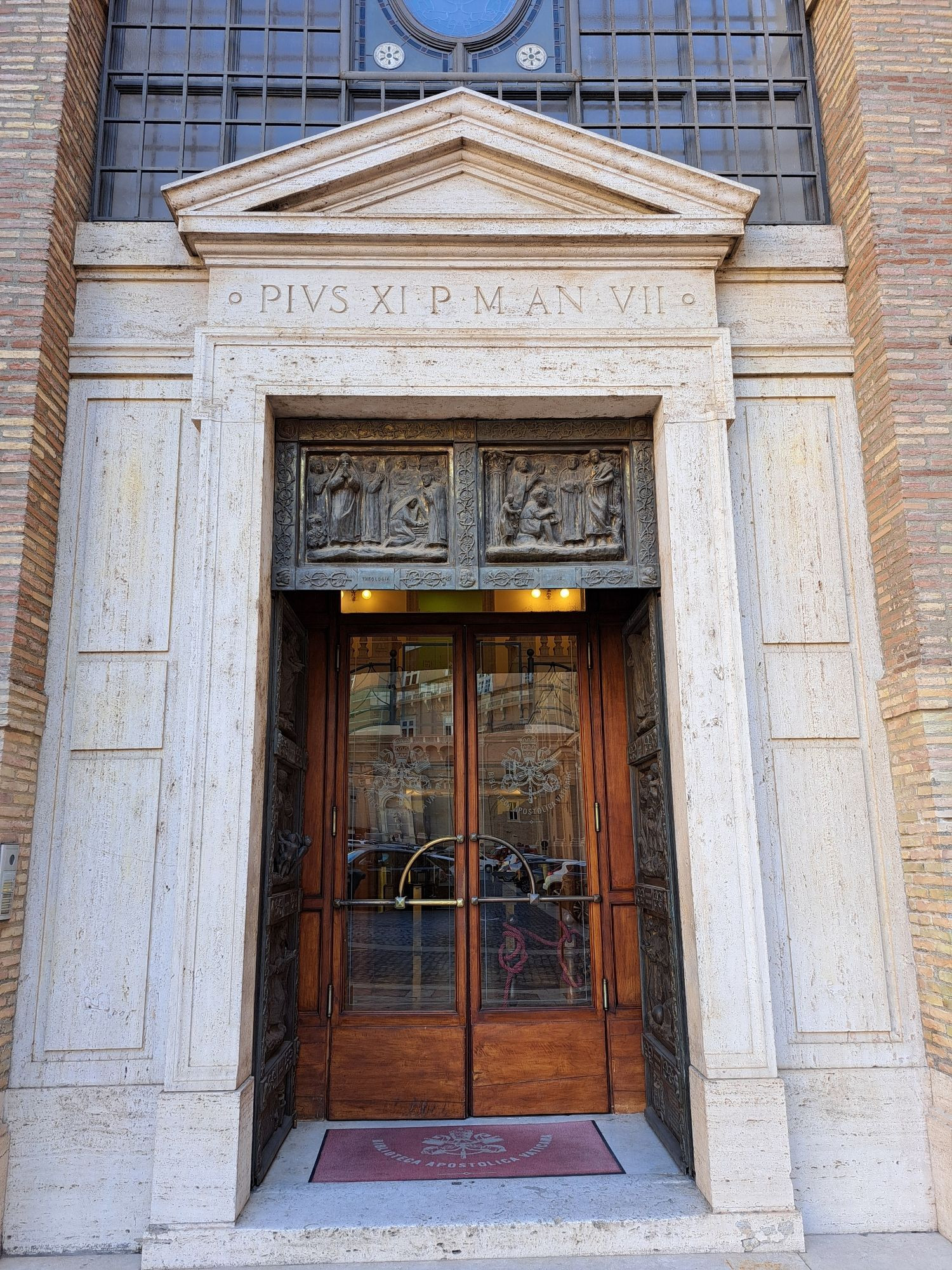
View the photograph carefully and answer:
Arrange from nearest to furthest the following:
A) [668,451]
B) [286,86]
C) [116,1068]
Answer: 1. [116,1068]
2. [668,451]
3. [286,86]

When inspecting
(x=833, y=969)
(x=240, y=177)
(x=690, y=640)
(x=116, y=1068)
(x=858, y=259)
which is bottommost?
(x=116, y=1068)

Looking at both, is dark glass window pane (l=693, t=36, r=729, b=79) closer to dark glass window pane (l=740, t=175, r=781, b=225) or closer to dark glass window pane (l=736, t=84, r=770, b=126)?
dark glass window pane (l=736, t=84, r=770, b=126)

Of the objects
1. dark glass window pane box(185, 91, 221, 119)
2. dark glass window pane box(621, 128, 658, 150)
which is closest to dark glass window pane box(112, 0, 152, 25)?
dark glass window pane box(185, 91, 221, 119)

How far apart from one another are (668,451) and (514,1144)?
158 inches

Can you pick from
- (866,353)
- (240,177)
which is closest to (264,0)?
(240,177)

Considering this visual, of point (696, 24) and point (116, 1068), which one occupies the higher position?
point (696, 24)

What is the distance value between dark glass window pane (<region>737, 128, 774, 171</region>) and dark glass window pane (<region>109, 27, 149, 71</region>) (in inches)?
157

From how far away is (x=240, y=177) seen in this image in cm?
510

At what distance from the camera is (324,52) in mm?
6078

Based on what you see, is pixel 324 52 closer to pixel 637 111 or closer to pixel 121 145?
pixel 121 145

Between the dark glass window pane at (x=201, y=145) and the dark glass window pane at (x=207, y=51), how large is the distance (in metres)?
0.40

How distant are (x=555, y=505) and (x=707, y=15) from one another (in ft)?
12.3

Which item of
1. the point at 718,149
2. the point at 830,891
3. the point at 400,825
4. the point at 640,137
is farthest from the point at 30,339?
the point at 830,891

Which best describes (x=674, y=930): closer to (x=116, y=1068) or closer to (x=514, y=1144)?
(x=514, y=1144)
